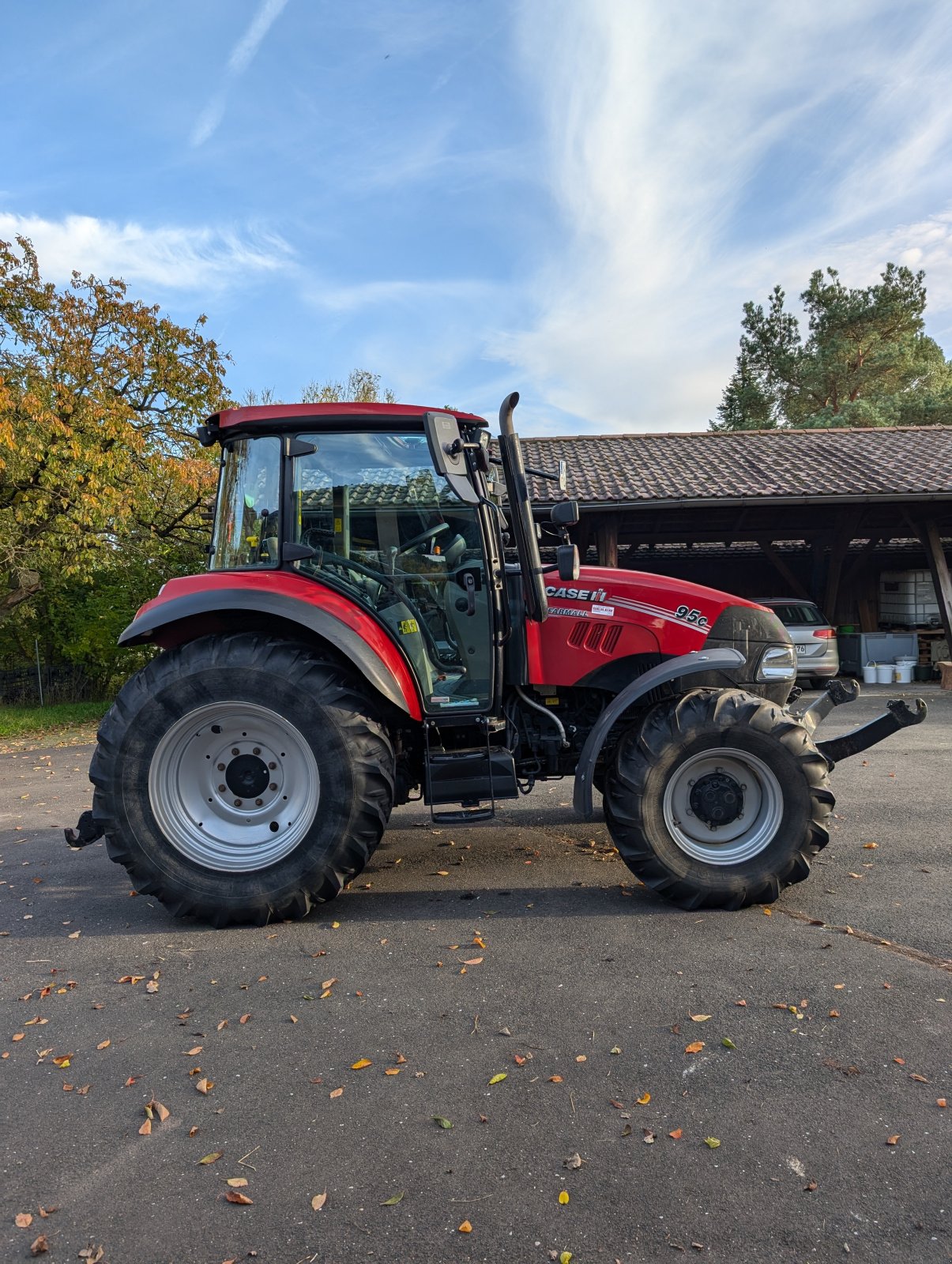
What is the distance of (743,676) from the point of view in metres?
4.57

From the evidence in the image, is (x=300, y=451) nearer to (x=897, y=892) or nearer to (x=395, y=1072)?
(x=395, y=1072)

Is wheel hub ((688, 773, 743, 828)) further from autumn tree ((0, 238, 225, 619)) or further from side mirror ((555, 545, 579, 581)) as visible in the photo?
autumn tree ((0, 238, 225, 619))

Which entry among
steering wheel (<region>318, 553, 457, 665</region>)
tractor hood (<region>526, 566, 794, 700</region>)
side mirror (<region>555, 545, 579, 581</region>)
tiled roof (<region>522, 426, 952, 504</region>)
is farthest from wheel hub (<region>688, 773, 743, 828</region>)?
tiled roof (<region>522, 426, 952, 504</region>)

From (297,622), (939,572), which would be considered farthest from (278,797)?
(939,572)

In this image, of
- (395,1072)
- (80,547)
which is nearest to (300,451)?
(395,1072)

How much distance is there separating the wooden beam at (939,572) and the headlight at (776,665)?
38.2ft

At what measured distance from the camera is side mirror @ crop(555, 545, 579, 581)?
3.82 metres

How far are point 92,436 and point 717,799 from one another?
10612 millimetres

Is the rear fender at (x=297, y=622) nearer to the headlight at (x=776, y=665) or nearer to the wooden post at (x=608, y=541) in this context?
the headlight at (x=776, y=665)

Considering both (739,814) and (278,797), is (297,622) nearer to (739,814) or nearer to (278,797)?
(278,797)

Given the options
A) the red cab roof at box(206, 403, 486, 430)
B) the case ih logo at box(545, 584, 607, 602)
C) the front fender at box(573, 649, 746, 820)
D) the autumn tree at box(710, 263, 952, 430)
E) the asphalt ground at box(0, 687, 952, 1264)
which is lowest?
the asphalt ground at box(0, 687, 952, 1264)

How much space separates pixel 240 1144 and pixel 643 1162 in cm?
111

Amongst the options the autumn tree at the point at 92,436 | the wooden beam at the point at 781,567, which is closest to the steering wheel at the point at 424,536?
the autumn tree at the point at 92,436

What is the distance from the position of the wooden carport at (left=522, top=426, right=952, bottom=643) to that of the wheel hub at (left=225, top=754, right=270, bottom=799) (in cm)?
888
